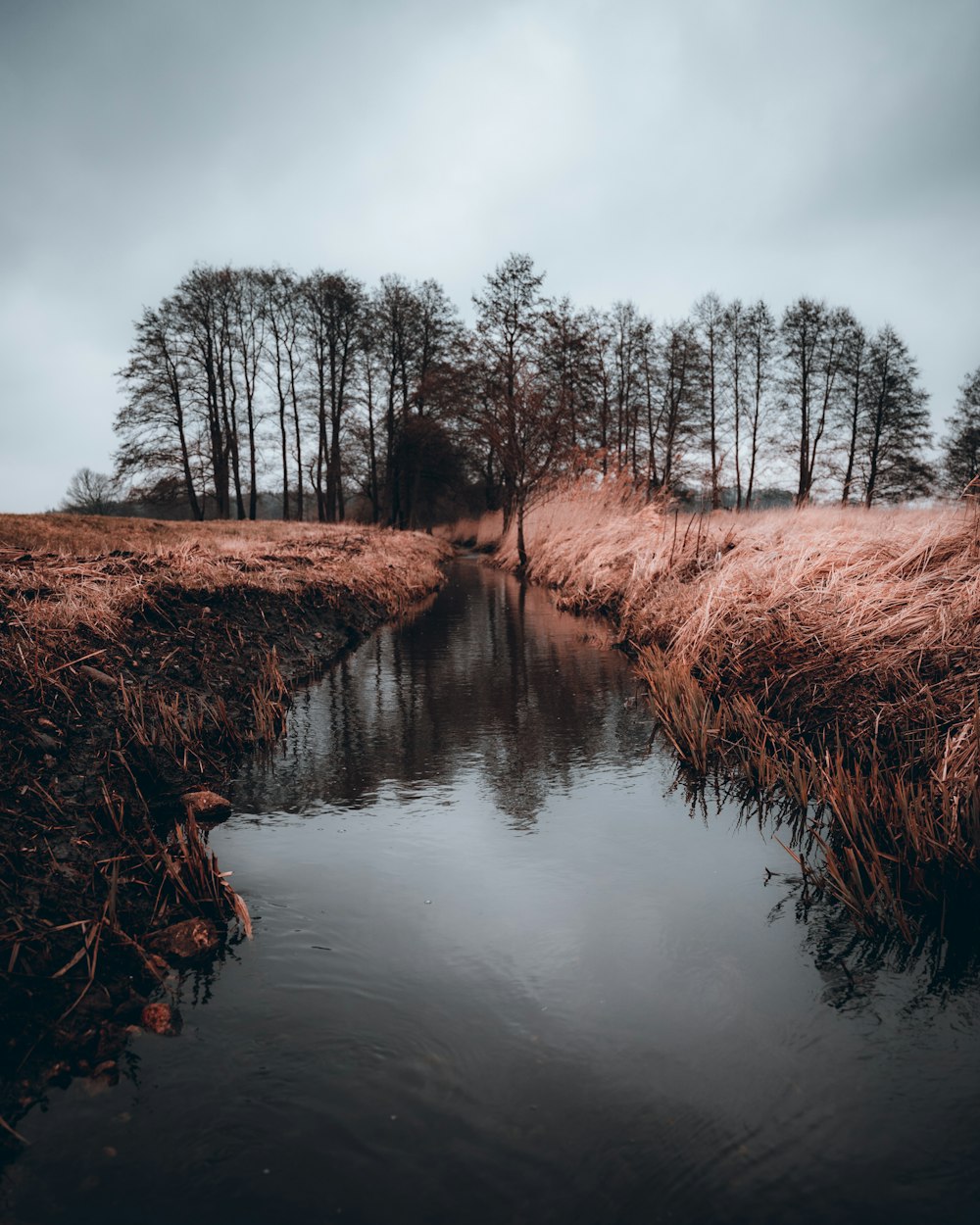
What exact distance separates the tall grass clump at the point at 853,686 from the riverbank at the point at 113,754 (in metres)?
2.68

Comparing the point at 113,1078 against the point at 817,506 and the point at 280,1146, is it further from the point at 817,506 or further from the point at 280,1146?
the point at 817,506

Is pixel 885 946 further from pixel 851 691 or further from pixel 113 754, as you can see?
pixel 113 754

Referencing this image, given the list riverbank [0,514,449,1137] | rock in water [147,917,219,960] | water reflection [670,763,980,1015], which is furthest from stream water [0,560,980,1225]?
riverbank [0,514,449,1137]

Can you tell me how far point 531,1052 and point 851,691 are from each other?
3.07 m

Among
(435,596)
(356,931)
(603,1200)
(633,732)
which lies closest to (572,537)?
(435,596)

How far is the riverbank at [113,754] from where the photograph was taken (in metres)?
2.15

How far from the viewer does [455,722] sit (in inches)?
214

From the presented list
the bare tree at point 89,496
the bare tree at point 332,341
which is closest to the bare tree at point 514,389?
the bare tree at point 332,341

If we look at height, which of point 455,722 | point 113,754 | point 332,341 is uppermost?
point 332,341

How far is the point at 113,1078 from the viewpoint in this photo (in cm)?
190

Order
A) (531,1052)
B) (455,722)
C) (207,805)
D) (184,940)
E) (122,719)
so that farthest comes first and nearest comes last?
(455,722)
(122,719)
(207,805)
(184,940)
(531,1052)

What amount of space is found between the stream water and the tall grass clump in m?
0.36

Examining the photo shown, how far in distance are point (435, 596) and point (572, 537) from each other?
11.3 ft

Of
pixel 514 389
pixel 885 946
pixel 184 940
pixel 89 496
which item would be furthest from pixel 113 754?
pixel 89 496
